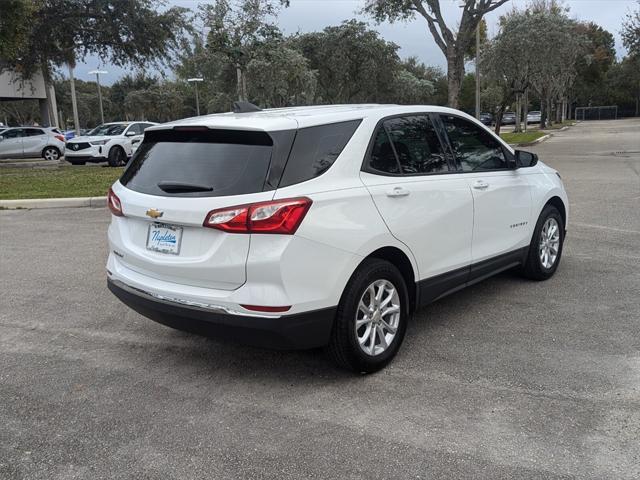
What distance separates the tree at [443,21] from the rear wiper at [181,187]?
2035cm

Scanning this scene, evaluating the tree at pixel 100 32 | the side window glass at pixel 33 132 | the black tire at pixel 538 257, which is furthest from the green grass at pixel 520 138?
the black tire at pixel 538 257

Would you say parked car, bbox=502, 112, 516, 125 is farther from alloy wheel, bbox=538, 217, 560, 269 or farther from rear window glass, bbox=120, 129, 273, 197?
rear window glass, bbox=120, 129, 273, 197

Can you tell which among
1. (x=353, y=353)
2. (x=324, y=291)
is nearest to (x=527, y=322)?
(x=353, y=353)

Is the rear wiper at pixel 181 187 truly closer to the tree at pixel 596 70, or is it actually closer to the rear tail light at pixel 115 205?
the rear tail light at pixel 115 205

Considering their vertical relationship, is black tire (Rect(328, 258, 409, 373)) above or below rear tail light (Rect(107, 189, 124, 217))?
below

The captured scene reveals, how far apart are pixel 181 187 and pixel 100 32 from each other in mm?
24044

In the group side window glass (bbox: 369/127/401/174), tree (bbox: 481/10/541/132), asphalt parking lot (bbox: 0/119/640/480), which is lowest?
asphalt parking lot (bbox: 0/119/640/480)

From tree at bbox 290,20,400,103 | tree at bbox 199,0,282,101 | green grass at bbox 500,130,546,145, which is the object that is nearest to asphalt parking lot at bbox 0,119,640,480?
tree at bbox 199,0,282,101

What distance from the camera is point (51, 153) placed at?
25234 mm

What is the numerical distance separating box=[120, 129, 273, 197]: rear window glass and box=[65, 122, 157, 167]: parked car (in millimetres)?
17915

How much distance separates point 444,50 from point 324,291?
21366 mm

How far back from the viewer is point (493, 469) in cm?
289

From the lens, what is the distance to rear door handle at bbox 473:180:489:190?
4801 mm

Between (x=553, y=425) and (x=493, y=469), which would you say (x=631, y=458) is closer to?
(x=553, y=425)
